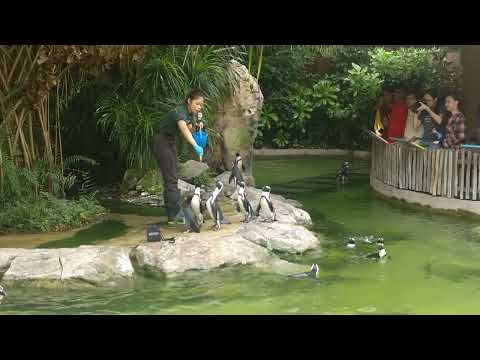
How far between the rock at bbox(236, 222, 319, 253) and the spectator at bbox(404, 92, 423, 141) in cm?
322

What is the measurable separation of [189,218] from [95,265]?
53.8 inches

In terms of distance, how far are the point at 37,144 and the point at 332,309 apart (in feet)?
16.4

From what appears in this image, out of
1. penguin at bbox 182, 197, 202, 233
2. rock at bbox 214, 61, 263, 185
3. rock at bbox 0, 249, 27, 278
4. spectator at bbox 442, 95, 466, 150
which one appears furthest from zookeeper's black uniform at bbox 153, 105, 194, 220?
spectator at bbox 442, 95, 466, 150

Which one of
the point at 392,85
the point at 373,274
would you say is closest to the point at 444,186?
the point at 373,274

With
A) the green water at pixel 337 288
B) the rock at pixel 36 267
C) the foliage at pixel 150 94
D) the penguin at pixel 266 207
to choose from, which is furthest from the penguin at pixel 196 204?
the foliage at pixel 150 94

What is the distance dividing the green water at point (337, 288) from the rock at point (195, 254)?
10 cm

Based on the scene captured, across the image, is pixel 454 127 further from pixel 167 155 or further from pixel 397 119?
pixel 167 155

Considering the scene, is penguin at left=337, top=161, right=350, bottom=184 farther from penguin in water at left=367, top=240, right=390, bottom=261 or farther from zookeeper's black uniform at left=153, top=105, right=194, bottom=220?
penguin in water at left=367, top=240, right=390, bottom=261

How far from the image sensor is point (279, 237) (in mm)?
7629

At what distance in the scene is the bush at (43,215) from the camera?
802 cm

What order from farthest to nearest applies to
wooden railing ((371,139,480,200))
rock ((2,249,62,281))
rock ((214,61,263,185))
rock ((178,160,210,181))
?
rock ((214,61,263,185)) → rock ((178,160,210,181)) → wooden railing ((371,139,480,200)) → rock ((2,249,62,281))

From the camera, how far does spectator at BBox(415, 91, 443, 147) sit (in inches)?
399

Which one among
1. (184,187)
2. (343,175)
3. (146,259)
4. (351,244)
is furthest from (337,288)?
(343,175)

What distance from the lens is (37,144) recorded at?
9336 mm
